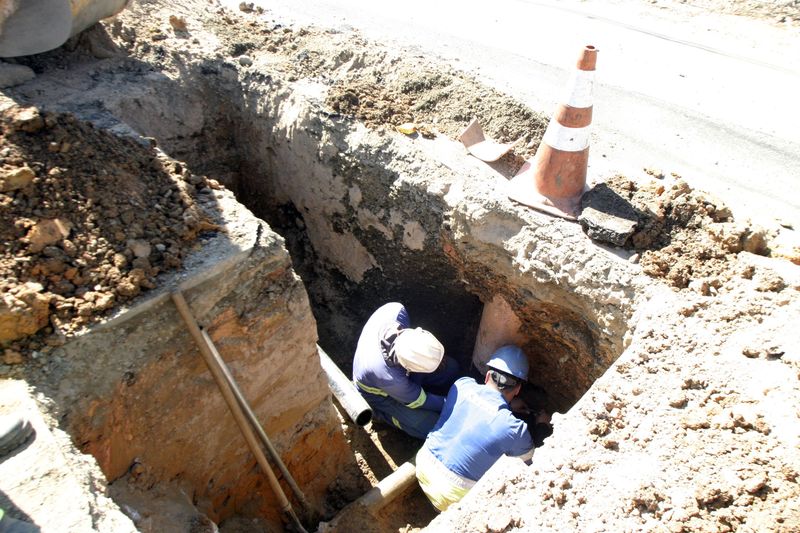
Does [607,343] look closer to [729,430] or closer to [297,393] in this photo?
[729,430]

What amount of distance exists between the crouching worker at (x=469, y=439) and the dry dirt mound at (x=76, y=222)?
2.03 m

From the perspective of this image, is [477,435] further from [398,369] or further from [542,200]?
[542,200]

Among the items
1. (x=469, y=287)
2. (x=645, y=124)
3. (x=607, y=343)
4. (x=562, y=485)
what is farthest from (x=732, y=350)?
(x=645, y=124)

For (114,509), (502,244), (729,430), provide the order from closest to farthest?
1. (114,509)
2. (729,430)
3. (502,244)

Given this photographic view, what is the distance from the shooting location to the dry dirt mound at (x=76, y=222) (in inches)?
105

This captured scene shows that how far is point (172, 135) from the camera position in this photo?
477cm

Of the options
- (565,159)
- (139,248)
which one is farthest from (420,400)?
(139,248)

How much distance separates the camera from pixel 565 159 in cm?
369

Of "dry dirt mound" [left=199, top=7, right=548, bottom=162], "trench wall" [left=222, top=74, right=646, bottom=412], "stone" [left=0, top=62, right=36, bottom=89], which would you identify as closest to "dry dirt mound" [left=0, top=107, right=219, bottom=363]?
"stone" [left=0, top=62, right=36, bottom=89]

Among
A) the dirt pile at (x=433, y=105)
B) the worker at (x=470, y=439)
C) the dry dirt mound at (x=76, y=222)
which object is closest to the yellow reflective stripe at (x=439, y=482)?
the worker at (x=470, y=439)

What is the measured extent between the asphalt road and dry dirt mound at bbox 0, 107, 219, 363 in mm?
2943

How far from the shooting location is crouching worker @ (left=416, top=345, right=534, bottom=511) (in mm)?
3590

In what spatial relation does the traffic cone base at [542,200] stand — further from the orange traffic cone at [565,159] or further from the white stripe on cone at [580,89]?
the white stripe on cone at [580,89]

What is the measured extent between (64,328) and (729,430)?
3067 millimetres
